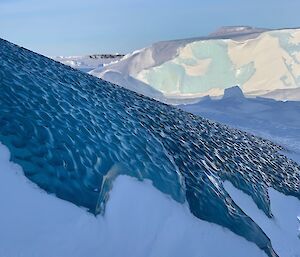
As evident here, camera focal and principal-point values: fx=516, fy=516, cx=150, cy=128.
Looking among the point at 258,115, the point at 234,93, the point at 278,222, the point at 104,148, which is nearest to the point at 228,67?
the point at 234,93

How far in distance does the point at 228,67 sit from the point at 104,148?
1733 inches

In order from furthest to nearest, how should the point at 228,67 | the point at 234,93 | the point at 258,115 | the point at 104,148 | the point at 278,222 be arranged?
the point at 228,67 < the point at 234,93 < the point at 258,115 < the point at 278,222 < the point at 104,148

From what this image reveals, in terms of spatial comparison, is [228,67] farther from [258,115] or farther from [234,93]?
[258,115]

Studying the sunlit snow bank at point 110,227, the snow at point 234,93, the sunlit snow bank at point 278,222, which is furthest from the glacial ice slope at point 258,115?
the sunlit snow bank at point 110,227

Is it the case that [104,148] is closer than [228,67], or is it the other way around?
[104,148]

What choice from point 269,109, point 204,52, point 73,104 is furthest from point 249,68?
point 73,104

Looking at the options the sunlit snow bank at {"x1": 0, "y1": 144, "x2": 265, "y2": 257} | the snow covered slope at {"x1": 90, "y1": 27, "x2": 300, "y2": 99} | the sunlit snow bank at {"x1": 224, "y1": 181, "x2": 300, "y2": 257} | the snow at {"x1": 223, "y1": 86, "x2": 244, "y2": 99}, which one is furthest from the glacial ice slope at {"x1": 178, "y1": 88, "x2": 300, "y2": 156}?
the sunlit snow bank at {"x1": 0, "y1": 144, "x2": 265, "y2": 257}

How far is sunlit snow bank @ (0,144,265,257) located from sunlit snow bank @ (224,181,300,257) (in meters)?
0.99

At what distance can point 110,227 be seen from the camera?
6168 millimetres

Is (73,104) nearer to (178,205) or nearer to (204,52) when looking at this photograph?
(178,205)

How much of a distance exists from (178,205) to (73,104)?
2.60 m

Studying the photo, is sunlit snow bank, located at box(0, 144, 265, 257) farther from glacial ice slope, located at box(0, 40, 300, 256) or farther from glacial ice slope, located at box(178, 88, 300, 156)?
glacial ice slope, located at box(178, 88, 300, 156)

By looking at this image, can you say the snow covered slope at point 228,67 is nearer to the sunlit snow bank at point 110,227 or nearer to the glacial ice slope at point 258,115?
the glacial ice slope at point 258,115

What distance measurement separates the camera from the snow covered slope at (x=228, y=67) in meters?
47.2
